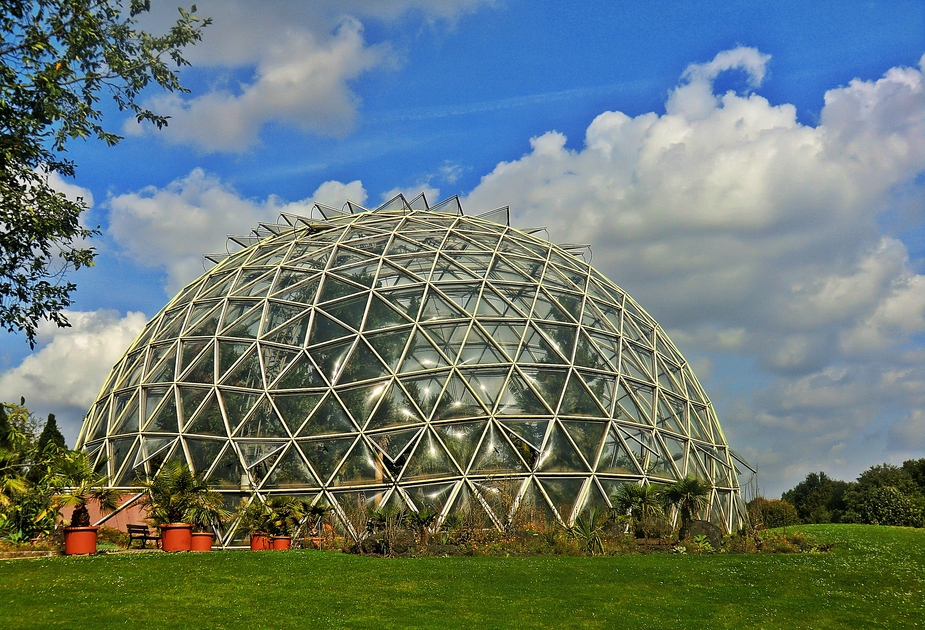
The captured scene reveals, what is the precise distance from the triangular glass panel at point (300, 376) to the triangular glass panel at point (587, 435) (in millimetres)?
8142

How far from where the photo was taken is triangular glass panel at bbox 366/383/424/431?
74.1ft

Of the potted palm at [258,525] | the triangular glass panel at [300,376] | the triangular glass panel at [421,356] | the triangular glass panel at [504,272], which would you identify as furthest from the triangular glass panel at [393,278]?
the potted palm at [258,525]

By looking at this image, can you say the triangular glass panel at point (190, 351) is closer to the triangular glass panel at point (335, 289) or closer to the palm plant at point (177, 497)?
the triangular glass panel at point (335, 289)

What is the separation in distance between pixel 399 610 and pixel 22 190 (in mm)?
10669

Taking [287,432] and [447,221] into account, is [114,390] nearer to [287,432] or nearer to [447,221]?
[287,432]

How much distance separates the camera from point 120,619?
36.3ft

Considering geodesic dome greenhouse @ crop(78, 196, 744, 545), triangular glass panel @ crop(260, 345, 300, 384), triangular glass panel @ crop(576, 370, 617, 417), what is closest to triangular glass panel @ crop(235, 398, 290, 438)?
geodesic dome greenhouse @ crop(78, 196, 744, 545)

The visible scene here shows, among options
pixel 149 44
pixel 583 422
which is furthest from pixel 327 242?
pixel 149 44

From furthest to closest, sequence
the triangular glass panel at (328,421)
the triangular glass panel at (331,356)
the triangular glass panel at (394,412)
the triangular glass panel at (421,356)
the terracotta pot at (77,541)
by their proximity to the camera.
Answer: the triangular glass panel at (331,356), the triangular glass panel at (421,356), the triangular glass panel at (328,421), the triangular glass panel at (394,412), the terracotta pot at (77,541)

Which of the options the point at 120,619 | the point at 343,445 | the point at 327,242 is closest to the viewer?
the point at 120,619

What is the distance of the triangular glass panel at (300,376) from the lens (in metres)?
23.7

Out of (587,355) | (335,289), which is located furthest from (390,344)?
(587,355)

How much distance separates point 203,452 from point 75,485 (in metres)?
5.14

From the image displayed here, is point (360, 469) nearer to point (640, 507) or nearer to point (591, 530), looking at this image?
point (591, 530)
